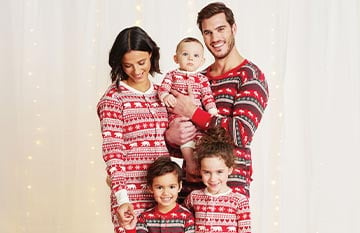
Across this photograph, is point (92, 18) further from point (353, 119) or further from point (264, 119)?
point (353, 119)

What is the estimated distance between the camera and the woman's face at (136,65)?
2.32 meters

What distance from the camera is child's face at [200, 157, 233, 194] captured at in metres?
2.35

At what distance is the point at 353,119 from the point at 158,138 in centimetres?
181

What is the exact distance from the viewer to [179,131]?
2346 mm

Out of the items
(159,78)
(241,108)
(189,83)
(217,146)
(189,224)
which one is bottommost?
(189,224)

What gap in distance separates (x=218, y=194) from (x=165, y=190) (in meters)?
0.18

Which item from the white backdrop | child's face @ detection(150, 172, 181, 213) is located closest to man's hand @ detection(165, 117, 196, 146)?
child's face @ detection(150, 172, 181, 213)

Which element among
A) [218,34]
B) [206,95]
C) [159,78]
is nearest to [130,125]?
[206,95]

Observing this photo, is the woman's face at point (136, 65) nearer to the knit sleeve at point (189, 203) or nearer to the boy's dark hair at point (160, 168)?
the boy's dark hair at point (160, 168)

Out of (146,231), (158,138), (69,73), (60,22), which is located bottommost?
(146,231)

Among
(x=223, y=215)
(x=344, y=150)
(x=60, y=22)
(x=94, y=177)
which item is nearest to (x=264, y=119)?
(x=344, y=150)

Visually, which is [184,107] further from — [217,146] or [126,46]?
[126,46]

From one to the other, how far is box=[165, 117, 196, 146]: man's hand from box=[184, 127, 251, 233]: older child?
5 centimetres

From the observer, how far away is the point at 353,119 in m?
3.86
